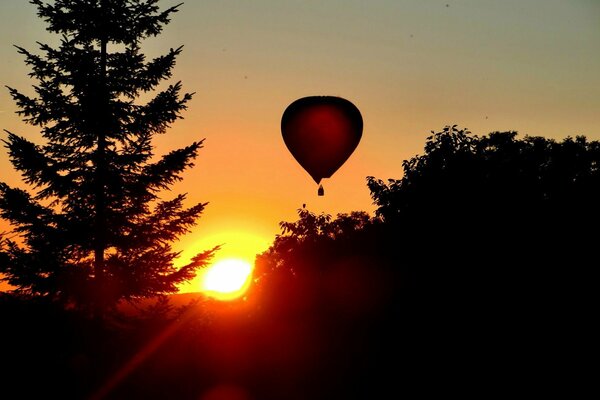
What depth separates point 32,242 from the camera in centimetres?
2030

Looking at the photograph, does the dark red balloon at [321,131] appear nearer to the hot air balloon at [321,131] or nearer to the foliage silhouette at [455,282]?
the hot air balloon at [321,131]

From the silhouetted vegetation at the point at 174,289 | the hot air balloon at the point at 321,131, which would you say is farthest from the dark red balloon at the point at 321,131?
the silhouetted vegetation at the point at 174,289

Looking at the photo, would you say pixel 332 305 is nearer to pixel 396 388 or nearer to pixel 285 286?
pixel 285 286

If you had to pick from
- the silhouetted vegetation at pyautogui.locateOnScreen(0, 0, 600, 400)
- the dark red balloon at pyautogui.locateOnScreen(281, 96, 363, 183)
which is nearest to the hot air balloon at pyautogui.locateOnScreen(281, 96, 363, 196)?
the dark red balloon at pyautogui.locateOnScreen(281, 96, 363, 183)

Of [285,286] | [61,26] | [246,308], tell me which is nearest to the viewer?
[61,26]

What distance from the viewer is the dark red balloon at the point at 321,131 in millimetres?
19031

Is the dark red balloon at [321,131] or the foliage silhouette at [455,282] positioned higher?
the dark red balloon at [321,131]

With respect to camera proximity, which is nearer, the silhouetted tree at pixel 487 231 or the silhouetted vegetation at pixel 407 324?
the silhouetted vegetation at pixel 407 324

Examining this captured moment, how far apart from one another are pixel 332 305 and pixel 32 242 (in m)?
12.2

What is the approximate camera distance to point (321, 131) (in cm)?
1917

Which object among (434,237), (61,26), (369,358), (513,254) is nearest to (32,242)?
(61,26)

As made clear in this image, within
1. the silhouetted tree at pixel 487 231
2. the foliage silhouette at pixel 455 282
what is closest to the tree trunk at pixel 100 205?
the foliage silhouette at pixel 455 282

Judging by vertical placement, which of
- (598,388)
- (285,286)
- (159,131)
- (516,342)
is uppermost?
(159,131)

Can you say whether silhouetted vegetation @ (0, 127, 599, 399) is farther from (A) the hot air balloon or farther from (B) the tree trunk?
(A) the hot air balloon
